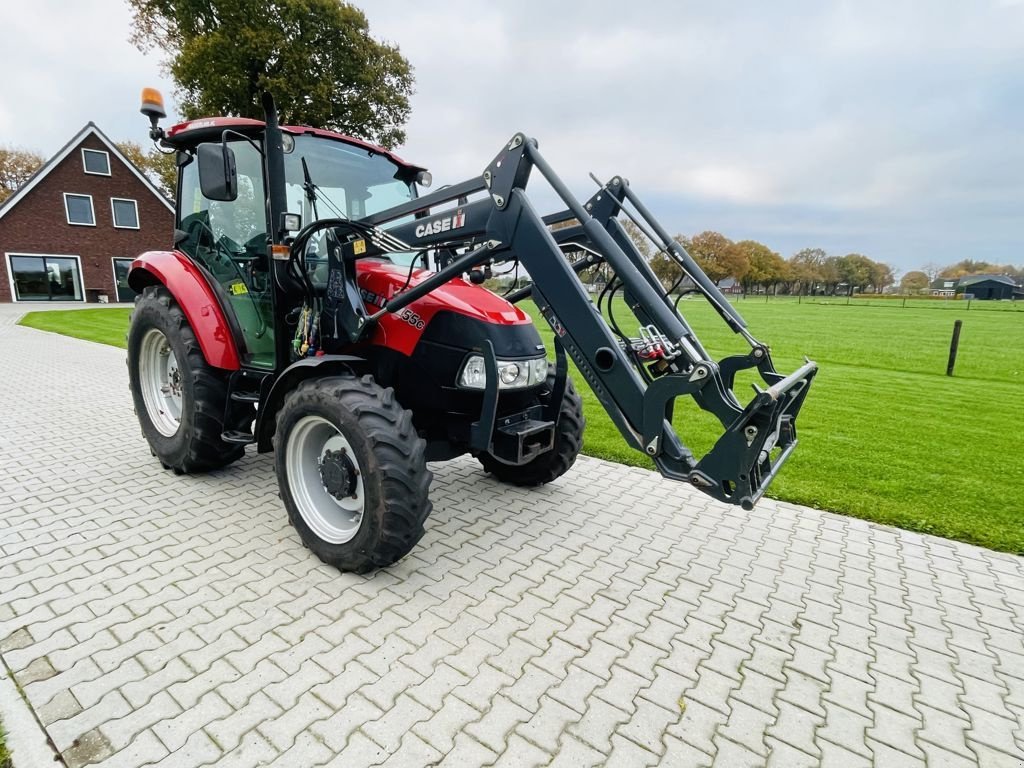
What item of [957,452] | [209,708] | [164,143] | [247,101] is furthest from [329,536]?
[247,101]

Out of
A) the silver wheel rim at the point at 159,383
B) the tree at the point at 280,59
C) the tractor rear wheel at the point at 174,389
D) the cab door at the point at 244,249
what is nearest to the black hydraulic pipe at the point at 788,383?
the cab door at the point at 244,249

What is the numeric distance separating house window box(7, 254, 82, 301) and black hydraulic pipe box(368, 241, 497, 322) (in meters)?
29.4

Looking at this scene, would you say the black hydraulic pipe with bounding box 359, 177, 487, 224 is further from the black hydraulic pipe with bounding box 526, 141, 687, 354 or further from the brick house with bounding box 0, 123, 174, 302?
the brick house with bounding box 0, 123, 174, 302

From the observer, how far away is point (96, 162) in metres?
24.7

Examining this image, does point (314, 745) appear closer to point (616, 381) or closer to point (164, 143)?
point (616, 381)

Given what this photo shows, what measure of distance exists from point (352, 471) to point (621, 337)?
5.45 ft

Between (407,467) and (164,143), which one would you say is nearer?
(407,467)

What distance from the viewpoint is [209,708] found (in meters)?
2.07

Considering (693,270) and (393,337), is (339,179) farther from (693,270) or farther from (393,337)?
(693,270)

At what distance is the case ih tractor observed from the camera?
256 centimetres

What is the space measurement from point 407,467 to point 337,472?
57 centimetres

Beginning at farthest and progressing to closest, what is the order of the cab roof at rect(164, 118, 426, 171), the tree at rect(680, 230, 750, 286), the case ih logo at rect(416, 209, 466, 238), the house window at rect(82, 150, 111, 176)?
the tree at rect(680, 230, 750, 286)
the house window at rect(82, 150, 111, 176)
the cab roof at rect(164, 118, 426, 171)
the case ih logo at rect(416, 209, 466, 238)

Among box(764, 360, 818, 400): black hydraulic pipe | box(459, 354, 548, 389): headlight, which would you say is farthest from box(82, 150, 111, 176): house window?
box(764, 360, 818, 400): black hydraulic pipe

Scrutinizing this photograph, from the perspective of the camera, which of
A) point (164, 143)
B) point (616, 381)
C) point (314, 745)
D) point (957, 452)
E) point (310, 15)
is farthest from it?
point (310, 15)
